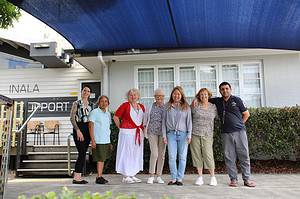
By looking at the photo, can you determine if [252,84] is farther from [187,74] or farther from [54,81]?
[54,81]

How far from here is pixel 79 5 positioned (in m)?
4.58

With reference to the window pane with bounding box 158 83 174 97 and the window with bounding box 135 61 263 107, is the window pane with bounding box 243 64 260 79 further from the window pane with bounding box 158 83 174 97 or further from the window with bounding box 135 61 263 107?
the window pane with bounding box 158 83 174 97

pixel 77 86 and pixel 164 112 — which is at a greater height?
pixel 77 86

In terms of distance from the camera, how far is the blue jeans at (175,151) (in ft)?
14.4

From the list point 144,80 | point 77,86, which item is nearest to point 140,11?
point 144,80

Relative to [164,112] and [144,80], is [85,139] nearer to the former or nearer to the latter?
[164,112]

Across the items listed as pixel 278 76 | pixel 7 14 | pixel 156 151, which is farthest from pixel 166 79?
pixel 7 14

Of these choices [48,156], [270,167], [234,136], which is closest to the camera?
[234,136]

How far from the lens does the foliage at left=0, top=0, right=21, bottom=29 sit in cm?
380

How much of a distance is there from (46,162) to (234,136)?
4044 millimetres

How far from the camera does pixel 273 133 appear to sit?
5.84 metres

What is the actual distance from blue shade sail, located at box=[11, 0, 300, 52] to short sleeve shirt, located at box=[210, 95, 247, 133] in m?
1.51

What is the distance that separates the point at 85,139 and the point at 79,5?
2089 millimetres

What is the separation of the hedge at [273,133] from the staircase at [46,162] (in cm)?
318
